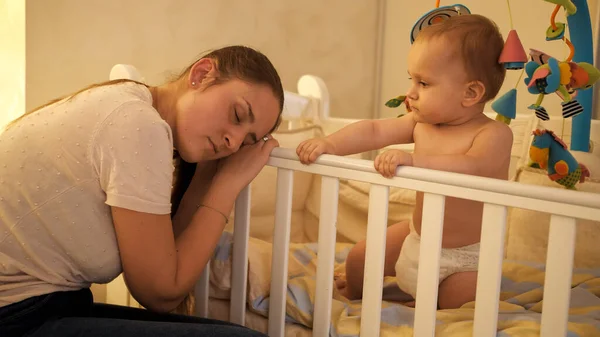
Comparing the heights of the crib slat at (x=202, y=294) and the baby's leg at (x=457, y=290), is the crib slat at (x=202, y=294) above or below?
below

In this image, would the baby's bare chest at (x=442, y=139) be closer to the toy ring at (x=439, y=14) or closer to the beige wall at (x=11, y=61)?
the toy ring at (x=439, y=14)

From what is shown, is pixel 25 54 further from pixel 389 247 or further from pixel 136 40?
pixel 389 247

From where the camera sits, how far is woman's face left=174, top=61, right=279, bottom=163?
3.35ft

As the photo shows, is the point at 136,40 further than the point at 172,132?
Yes

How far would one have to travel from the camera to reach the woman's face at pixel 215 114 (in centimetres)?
102

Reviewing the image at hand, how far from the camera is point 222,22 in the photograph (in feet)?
7.08

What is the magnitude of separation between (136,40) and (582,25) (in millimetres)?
1248

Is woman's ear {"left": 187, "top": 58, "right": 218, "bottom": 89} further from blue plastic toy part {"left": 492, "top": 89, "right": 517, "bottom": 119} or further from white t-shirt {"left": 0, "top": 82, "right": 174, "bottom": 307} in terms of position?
blue plastic toy part {"left": 492, "top": 89, "right": 517, "bottom": 119}

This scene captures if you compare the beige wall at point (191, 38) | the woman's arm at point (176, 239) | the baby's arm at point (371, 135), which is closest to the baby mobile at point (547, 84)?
the baby's arm at point (371, 135)

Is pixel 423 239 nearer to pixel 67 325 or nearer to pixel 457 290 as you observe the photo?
pixel 457 290

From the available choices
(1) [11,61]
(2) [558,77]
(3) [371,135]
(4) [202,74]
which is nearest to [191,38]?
(1) [11,61]

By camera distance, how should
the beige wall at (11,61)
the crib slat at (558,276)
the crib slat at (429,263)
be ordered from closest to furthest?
the crib slat at (558,276) → the crib slat at (429,263) → the beige wall at (11,61)

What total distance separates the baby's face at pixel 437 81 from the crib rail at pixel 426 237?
0.28 meters

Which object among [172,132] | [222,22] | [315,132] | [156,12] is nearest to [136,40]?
[156,12]
